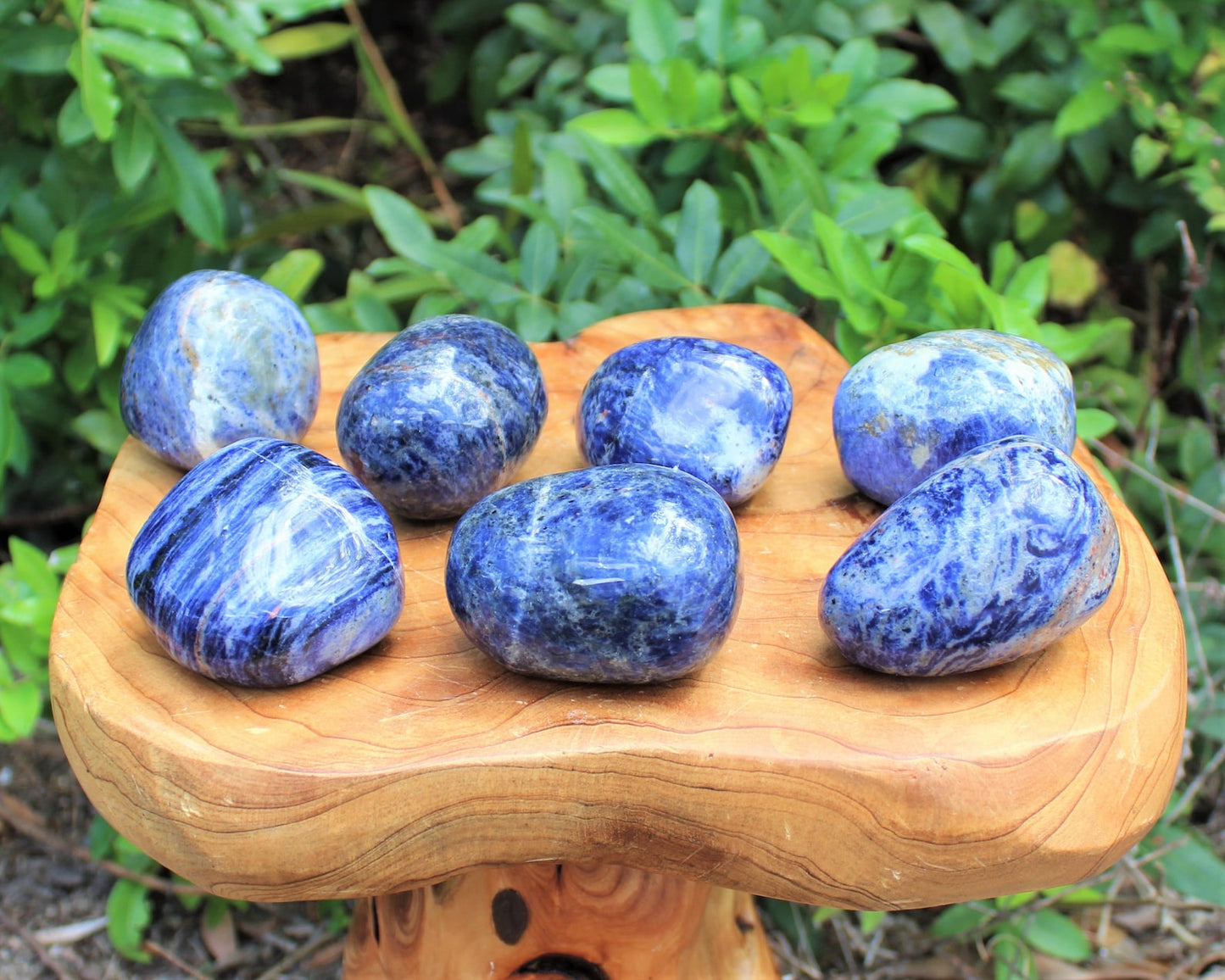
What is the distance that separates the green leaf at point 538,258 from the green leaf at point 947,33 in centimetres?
93

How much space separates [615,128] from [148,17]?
0.68 m

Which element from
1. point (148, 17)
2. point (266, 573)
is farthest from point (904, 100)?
point (266, 573)

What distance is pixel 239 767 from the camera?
995 mm

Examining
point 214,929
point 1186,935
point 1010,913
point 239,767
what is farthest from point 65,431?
point 1186,935

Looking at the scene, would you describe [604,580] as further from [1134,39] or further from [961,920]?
[1134,39]

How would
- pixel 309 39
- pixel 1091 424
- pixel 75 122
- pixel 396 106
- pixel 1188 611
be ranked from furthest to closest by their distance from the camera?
pixel 396 106
pixel 309 39
pixel 1188 611
pixel 75 122
pixel 1091 424

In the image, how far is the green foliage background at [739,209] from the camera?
1.65 meters

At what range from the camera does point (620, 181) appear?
6.11 feet

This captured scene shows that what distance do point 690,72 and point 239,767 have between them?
126 cm

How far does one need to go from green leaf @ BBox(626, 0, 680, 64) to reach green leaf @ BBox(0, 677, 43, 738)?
132cm

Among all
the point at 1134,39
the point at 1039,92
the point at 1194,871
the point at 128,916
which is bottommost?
the point at 128,916

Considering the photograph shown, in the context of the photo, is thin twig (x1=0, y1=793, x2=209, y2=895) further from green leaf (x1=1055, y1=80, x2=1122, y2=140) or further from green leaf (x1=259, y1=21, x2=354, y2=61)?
green leaf (x1=1055, y1=80, x2=1122, y2=140)

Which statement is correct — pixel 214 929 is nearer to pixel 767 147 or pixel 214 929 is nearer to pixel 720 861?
pixel 720 861

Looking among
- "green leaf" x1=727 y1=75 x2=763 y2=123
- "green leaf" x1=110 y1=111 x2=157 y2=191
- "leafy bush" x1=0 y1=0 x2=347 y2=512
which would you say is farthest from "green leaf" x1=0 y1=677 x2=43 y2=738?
"green leaf" x1=727 y1=75 x2=763 y2=123
